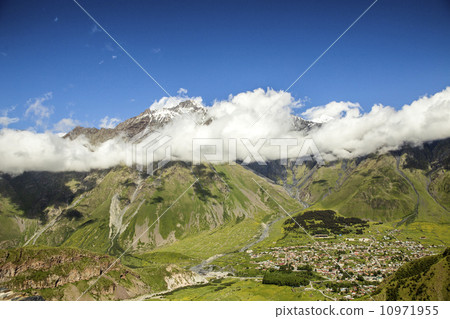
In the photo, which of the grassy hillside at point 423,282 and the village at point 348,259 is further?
the village at point 348,259

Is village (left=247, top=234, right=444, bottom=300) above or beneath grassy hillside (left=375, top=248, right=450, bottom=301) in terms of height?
beneath

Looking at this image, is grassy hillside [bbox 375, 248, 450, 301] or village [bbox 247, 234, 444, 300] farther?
village [bbox 247, 234, 444, 300]

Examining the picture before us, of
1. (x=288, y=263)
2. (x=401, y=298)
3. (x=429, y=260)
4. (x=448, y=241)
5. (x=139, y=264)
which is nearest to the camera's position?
(x=401, y=298)

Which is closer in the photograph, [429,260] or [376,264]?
[429,260]

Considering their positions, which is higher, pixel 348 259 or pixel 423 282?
pixel 423 282

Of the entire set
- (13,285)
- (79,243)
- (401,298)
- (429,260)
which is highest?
(429,260)

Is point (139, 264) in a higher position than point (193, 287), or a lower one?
lower

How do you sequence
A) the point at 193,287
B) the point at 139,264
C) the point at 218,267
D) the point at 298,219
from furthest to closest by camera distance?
the point at 298,219 → the point at 139,264 → the point at 218,267 → the point at 193,287

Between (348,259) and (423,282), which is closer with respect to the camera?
(423,282)

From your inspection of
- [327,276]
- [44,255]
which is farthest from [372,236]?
[44,255]

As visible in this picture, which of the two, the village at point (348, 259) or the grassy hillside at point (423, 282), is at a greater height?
the grassy hillside at point (423, 282)
